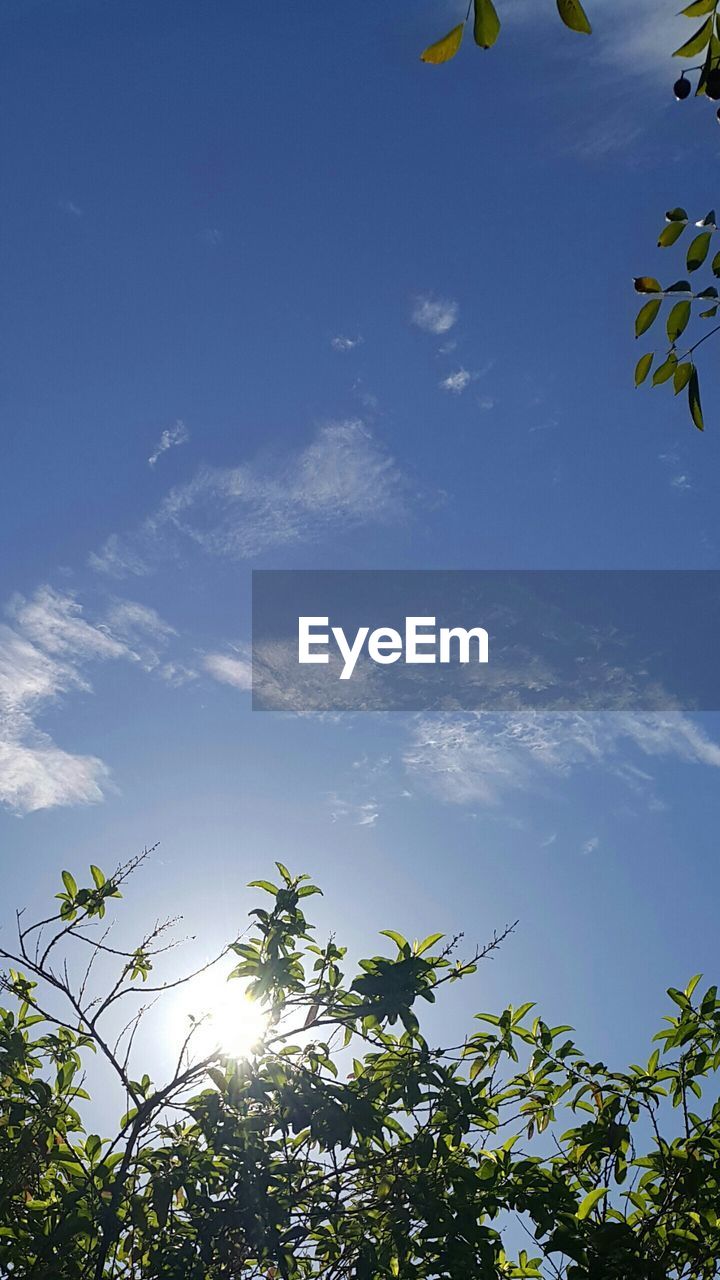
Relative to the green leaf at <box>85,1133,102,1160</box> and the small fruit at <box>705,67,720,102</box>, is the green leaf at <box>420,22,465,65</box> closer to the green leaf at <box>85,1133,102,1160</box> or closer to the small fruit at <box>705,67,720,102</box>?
the small fruit at <box>705,67,720,102</box>

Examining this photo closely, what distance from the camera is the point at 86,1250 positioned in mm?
3383

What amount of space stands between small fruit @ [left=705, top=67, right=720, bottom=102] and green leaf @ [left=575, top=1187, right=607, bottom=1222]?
345cm

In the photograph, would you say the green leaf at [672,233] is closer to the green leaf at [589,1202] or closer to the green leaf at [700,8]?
the green leaf at [700,8]

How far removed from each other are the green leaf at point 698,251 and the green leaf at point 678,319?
0.07 meters

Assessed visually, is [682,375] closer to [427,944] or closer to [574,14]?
[574,14]

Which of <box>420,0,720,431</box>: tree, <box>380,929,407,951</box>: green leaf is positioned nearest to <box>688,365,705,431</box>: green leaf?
<box>420,0,720,431</box>: tree

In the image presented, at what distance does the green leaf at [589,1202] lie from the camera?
3342 mm

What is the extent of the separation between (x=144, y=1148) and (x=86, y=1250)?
377 millimetres

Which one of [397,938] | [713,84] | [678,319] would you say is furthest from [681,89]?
[397,938]

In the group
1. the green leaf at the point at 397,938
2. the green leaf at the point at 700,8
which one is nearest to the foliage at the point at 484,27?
the green leaf at the point at 700,8

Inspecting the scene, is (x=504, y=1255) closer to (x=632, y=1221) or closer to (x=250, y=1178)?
(x=632, y=1221)

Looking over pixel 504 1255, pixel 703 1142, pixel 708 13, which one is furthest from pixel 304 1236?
pixel 708 13

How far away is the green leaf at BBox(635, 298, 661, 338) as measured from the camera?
5.61 feet

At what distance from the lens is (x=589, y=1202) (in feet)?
11.1
